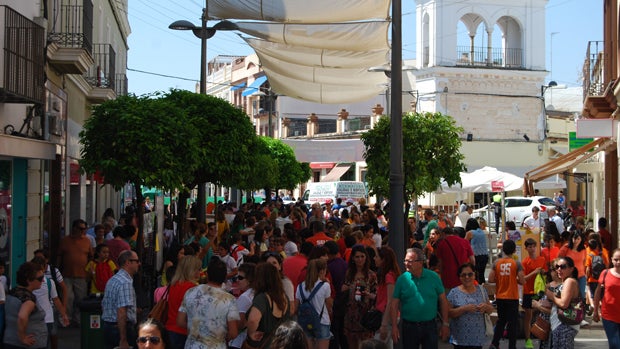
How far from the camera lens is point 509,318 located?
40.4 ft

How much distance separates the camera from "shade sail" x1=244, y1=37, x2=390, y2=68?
82.0 ft

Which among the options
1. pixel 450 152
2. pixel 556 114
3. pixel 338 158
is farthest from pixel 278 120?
pixel 450 152

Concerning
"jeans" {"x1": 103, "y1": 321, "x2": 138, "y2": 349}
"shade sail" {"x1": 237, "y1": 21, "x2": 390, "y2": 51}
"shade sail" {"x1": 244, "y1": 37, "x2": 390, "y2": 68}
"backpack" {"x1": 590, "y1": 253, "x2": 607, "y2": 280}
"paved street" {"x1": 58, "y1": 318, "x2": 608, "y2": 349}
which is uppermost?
"shade sail" {"x1": 237, "y1": 21, "x2": 390, "y2": 51}

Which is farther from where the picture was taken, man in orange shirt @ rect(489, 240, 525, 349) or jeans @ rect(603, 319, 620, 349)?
man in orange shirt @ rect(489, 240, 525, 349)

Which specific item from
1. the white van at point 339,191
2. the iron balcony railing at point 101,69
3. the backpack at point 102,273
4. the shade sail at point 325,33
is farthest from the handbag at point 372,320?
the white van at point 339,191

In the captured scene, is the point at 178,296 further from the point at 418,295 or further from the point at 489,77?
the point at 489,77

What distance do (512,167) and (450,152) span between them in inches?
1197

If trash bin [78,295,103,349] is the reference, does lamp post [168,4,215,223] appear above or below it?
above

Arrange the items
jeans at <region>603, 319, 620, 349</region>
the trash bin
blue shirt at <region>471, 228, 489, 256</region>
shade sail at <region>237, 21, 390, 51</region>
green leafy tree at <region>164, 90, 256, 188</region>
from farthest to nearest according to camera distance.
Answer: shade sail at <region>237, 21, 390, 51</region> < green leafy tree at <region>164, 90, 256, 188</region> < blue shirt at <region>471, 228, 489, 256</region> < jeans at <region>603, 319, 620, 349</region> < the trash bin

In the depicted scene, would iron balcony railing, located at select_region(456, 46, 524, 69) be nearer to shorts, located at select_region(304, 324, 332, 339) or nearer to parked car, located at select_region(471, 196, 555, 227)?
parked car, located at select_region(471, 196, 555, 227)

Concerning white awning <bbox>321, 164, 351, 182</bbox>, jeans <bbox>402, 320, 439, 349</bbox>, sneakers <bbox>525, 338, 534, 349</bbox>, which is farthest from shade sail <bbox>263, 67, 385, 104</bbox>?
white awning <bbox>321, 164, 351, 182</bbox>

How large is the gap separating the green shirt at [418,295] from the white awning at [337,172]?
169 ft

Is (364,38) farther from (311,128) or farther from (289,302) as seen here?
(311,128)

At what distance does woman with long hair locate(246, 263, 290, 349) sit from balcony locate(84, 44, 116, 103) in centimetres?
1506
